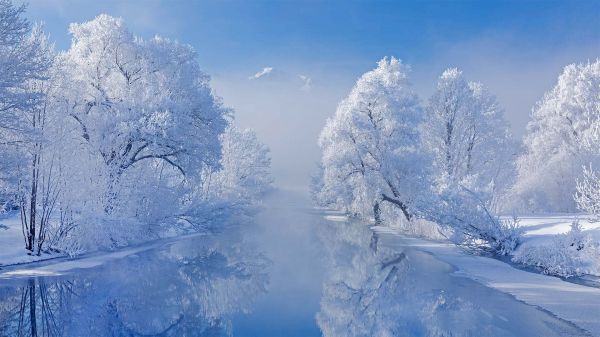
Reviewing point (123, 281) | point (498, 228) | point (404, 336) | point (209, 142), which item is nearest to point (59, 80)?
point (209, 142)

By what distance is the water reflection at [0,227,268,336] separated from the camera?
8.95 m

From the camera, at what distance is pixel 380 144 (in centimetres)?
3369

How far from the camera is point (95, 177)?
774 inches

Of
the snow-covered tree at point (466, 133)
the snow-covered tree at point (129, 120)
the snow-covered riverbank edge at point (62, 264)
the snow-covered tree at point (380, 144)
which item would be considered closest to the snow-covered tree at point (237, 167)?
the snow-covered tree at point (380, 144)

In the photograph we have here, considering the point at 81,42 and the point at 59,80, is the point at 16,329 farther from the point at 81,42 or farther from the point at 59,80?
the point at 81,42

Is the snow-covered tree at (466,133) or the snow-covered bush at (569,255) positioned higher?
the snow-covered tree at (466,133)

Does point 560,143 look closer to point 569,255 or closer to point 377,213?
point 377,213

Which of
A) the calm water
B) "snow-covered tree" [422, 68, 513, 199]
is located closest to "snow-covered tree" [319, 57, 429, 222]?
"snow-covered tree" [422, 68, 513, 199]

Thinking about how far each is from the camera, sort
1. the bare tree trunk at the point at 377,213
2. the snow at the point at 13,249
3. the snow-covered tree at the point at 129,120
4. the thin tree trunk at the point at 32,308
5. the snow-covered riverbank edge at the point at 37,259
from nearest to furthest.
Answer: the thin tree trunk at the point at 32,308 → the snow-covered riverbank edge at the point at 37,259 → the snow at the point at 13,249 → the snow-covered tree at the point at 129,120 → the bare tree trunk at the point at 377,213

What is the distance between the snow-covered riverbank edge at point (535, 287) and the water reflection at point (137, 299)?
22.0ft

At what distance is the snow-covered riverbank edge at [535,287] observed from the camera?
9.88 meters

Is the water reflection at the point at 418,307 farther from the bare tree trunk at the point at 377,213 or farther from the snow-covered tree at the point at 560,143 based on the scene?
the bare tree trunk at the point at 377,213

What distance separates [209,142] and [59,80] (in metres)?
8.39

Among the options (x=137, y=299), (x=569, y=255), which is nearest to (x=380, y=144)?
(x=569, y=255)
